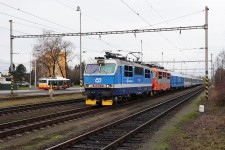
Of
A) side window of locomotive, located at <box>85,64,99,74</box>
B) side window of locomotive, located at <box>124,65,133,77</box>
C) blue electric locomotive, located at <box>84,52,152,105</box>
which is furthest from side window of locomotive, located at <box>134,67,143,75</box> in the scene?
side window of locomotive, located at <box>85,64,99,74</box>

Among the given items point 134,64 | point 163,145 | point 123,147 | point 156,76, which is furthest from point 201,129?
point 156,76

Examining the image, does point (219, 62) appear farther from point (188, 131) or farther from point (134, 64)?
point (188, 131)

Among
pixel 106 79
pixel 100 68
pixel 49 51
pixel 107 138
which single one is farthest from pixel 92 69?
pixel 49 51

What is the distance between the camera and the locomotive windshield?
23.7 m

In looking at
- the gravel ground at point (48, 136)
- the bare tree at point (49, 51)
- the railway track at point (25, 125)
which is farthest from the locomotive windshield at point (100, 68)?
the bare tree at point (49, 51)

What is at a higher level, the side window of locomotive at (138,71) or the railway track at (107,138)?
the side window of locomotive at (138,71)

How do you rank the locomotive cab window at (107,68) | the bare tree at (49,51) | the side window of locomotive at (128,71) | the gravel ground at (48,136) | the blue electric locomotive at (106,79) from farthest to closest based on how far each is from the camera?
the bare tree at (49,51) → the side window of locomotive at (128,71) → the locomotive cab window at (107,68) → the blue electric locomotive at (106,79) → the gravel ground at (48,136)

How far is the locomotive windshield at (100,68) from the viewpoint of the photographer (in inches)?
932

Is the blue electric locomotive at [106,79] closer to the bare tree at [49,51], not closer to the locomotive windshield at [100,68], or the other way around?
the locomotive windshield at [100,68]

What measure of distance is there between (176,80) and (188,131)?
42.9 m

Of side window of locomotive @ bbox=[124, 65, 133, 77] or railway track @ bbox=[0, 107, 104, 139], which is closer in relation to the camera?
railway track @ bbox=[0, 107, 104, 139]

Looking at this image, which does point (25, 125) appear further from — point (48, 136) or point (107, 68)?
point (107, 68)

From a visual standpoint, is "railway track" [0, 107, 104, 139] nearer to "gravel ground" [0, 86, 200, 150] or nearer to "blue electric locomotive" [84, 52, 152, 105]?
"gravel ground" [0, 86, 200, 150]

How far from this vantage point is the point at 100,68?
24.0m
